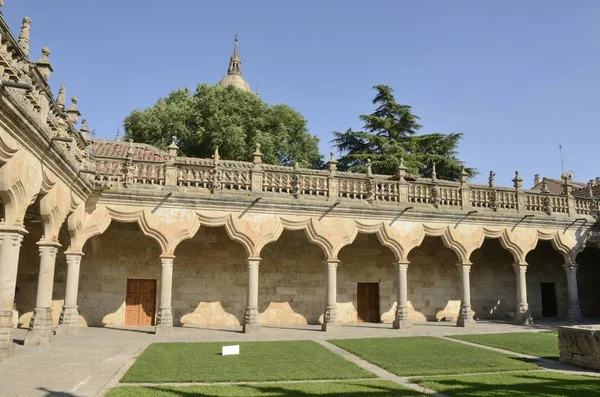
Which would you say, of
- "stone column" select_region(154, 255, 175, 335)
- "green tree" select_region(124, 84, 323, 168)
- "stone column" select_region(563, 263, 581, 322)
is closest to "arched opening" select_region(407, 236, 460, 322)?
"stone column" select_region(563, 263, 581, 322)

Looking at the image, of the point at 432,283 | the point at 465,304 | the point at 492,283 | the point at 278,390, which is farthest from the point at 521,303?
the point at 278,390

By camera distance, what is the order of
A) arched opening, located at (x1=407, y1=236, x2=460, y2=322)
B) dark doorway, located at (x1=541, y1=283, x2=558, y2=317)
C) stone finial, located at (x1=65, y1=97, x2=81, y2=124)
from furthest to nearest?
dark doorway, located at (x1=541, y1=283, x2=558, y2=317), arched opening, located at (x1=407, y1=236, x2=460, y2=322), stone finial, located at (x1=65, y1=97, x2=81, y2=124)

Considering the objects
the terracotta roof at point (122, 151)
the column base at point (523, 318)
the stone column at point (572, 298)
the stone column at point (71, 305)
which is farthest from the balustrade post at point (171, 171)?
the stone column at point (572, 298)

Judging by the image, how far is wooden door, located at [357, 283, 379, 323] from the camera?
19.8m

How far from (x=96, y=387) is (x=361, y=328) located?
11311 mm

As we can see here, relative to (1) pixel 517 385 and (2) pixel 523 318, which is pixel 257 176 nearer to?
(1) pixel 517 385

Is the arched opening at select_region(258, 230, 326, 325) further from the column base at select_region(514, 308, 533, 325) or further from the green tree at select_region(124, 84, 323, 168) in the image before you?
the green tree at select_region(124, 84, 323, 168)

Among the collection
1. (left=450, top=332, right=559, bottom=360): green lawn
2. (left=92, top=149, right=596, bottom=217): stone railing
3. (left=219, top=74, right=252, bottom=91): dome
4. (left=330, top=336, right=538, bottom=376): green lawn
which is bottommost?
(left=330, top=336, right=538, bottom=376): green lawn

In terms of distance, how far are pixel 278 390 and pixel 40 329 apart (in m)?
7.14

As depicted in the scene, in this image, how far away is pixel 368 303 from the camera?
65.3 feet

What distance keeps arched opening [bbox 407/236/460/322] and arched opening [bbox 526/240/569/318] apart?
158 inches

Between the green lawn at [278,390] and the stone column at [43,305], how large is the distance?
18.0ft

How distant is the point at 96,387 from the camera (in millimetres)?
7172

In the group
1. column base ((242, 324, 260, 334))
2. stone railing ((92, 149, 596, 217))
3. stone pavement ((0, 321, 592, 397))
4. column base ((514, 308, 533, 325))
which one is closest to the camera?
stone pavement ((0, 321, 592, 397))
